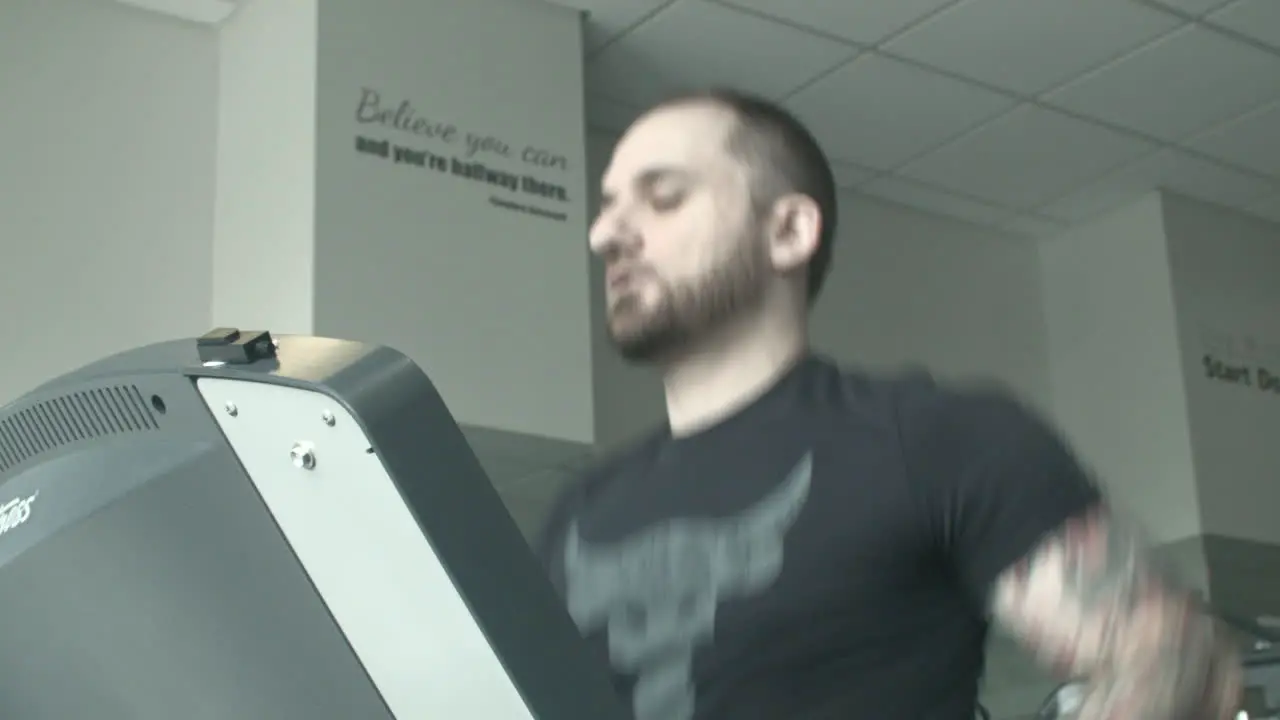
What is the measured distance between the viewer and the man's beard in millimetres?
1072

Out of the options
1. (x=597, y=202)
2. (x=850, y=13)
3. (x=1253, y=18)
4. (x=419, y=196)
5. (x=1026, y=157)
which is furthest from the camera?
(x=1026, y=157)

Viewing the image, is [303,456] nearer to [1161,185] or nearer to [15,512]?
[15,512]

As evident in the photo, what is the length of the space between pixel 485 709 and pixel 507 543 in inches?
1.8

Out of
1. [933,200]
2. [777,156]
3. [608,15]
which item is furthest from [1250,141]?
[777,156]

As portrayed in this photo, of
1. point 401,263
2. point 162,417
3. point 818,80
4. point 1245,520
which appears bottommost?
point 1245,520

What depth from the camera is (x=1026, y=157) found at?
12.4 feet

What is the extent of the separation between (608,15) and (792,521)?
7.78ft

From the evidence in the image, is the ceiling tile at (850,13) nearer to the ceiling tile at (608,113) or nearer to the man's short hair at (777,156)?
the ceiling tile at (608,113)

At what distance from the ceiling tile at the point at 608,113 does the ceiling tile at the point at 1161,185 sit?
123cm

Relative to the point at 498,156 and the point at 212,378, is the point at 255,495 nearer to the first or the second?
the point at 212,378

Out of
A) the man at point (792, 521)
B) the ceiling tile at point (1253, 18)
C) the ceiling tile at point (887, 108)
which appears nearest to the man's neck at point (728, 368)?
the man at point (792, 521)

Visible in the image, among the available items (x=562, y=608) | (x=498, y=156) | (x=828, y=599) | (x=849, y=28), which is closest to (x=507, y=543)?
(x=562, y=608)

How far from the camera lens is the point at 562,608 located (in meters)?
0.45

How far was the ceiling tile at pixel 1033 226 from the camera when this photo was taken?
4.19m
